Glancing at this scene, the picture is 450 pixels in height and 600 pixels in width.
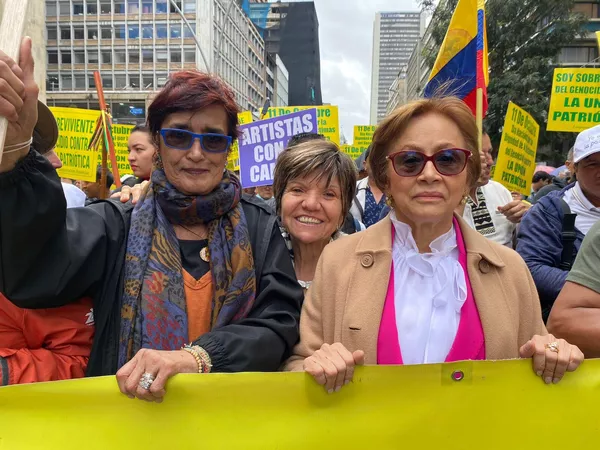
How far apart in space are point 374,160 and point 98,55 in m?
70.3

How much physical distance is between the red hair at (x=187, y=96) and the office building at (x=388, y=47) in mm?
172949

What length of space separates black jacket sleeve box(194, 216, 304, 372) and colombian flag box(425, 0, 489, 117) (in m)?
2.40

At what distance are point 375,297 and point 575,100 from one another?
19.0ft

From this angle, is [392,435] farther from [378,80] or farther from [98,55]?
[378,80]

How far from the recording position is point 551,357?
1.51 meters

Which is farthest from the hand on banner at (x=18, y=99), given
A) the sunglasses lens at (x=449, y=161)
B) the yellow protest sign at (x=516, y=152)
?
the yellow protest sign at (x=516, y=152)

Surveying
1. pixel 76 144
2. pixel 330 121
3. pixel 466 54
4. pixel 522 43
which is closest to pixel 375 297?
pixel 466 54

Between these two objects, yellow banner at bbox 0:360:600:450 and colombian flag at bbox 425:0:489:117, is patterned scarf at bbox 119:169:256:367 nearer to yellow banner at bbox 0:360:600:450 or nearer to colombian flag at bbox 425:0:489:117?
yellow banner at bbox 0:360:600:450

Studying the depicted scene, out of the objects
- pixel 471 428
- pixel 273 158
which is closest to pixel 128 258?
pixel 471 428

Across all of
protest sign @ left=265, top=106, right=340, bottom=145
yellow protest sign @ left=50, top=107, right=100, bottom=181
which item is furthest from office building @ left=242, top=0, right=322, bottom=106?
yellow protest sign @ left=50, top=107, right=100, bottom=181

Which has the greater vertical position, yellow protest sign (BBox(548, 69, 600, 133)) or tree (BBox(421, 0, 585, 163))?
tree (BBox(421, 0, 585, 163))

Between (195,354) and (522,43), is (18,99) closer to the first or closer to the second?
(195,354)

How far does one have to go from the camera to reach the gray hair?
2.42 meters

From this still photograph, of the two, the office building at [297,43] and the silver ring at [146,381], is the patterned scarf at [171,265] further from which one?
the office building at [297,43]
